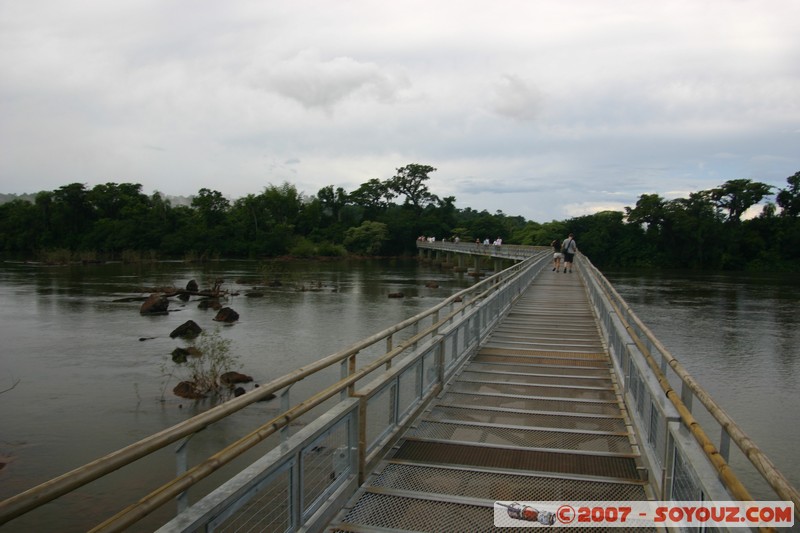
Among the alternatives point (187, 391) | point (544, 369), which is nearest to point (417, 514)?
point (544, 369)

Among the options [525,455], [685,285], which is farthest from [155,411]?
[685,285]

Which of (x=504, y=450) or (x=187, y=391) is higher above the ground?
(x=504, y=450)

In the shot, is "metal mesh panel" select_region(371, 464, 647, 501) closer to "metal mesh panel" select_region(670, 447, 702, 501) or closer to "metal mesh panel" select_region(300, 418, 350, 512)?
"metal mesh panel" select_region(300, 418, 350, 512)

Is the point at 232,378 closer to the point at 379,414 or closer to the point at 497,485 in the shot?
the point at 379,414

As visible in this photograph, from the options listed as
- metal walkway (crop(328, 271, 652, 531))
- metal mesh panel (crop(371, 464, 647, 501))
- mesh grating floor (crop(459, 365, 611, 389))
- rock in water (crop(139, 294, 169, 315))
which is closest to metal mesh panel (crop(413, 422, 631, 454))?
A: metal walkway (crop(328, 271, 652, 531))

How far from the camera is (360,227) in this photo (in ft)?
307

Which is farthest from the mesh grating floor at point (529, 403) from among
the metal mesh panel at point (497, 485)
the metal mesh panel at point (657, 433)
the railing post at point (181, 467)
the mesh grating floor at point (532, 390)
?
the railing post at point (181, 467)

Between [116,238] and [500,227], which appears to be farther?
[500,227]

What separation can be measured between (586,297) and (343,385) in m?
15.7

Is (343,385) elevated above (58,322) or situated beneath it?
elevated above

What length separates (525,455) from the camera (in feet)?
18.8

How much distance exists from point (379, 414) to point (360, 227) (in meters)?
88.7

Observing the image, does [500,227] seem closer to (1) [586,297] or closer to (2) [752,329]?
(2) [752,329]

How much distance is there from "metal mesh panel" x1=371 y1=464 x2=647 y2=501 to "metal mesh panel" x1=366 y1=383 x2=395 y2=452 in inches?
12.9
